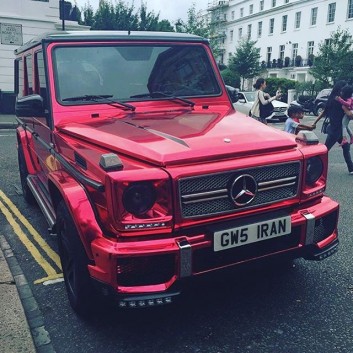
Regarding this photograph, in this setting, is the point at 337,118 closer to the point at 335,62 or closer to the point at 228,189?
the point at 228,189

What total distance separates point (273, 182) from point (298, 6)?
54.8 meters

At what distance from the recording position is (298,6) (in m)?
51.4

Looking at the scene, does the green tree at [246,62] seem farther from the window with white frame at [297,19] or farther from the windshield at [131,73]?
the windshield at [131,73]

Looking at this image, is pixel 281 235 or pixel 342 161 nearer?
pixel 281 235

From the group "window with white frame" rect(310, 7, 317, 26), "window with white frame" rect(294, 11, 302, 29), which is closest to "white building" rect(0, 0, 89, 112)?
"window with white frame" rect(310, 7, 317, 26)

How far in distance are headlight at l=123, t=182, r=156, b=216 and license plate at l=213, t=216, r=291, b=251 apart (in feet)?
1.51

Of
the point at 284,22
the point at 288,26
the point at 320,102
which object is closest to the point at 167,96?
the point at 320,102

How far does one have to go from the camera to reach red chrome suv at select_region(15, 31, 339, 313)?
8.20 ft

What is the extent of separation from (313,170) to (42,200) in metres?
2.75

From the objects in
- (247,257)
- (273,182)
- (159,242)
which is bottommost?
(247,257)

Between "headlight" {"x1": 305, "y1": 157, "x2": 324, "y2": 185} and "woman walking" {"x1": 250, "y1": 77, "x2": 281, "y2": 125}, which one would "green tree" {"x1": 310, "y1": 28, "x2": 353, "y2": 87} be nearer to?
"woman walking" {"x1": 250, "y1": 77, "x2": 281, "y2": 125}

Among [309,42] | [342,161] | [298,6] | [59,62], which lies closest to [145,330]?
[59,62]

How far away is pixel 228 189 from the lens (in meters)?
2.68

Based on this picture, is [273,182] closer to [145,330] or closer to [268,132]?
[268,132]
